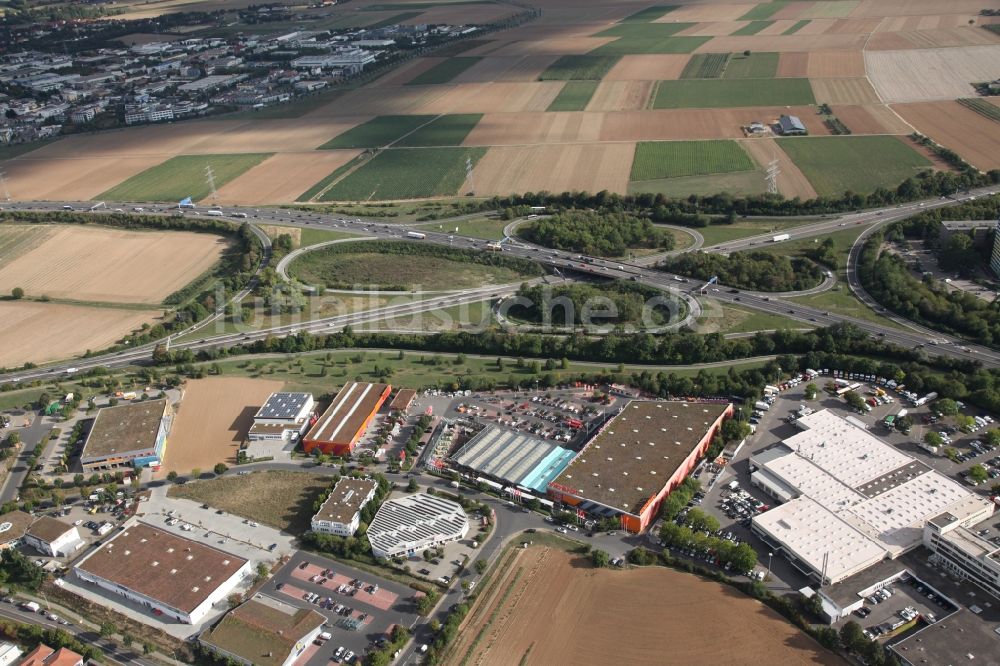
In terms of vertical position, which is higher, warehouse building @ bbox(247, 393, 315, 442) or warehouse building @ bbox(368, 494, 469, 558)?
warehouse building @ bbox(247, 393, 315, 442)

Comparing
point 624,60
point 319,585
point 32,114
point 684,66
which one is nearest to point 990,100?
point 684,66

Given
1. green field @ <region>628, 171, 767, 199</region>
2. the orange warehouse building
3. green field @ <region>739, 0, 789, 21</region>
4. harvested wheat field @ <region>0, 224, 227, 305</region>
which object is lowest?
the orange warehouse building

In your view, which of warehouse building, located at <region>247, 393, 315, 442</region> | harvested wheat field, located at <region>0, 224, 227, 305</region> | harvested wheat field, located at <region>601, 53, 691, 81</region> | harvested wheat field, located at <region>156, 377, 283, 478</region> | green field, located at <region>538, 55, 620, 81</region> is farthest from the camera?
green field, located at <region>538, 55, 620, 81</region>

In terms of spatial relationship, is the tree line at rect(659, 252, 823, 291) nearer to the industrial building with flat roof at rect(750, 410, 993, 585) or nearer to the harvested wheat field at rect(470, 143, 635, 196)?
the harvested wheat field at rect(470, 143, 635, 196)

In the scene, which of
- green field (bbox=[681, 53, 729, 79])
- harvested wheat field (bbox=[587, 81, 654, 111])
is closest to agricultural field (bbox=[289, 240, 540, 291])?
harvested wheat field (bbox=[587, 81, 654, 111])

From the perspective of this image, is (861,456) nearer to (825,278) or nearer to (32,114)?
(825,278)

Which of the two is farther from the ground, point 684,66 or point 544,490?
point 684,66

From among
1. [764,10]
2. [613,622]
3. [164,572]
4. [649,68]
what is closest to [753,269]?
[613,622]
